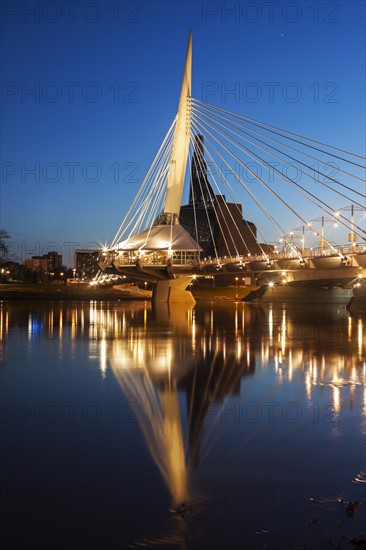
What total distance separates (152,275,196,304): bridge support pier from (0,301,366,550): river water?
4964 cm

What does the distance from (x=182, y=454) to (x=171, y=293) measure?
5953 cm

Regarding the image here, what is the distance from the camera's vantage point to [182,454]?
8.48m

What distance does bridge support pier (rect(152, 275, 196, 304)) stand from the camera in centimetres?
6788

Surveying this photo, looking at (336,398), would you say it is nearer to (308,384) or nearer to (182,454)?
(308,384)

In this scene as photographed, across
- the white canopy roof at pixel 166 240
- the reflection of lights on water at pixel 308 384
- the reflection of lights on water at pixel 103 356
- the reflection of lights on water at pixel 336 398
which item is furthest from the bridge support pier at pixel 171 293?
the reflection of lights on water at pixel 336 398

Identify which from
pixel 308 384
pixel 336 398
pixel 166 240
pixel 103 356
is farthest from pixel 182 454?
pixel 166 240

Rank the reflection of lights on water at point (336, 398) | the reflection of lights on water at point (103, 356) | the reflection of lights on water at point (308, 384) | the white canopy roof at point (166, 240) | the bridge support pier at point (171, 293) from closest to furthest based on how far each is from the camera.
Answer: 1. the reflection of lights on water at point (336, 398)
2. the reflection of lights on water at point (308, 384)
3. the reflection of lights on water at point (103, 356)
4. the white canopy roof at point (166, 240)
5. the bridge support pier at point (171, 293)

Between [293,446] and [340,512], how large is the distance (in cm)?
253

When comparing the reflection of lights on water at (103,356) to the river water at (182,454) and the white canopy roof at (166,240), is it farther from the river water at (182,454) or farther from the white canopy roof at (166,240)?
the white canopy roof at (166,240)

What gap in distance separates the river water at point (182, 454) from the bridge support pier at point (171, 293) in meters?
49.6

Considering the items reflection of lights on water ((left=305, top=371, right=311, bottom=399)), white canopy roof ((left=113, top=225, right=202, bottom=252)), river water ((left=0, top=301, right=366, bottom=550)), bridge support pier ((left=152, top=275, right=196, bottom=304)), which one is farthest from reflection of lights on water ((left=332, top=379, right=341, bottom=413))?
bridge support pier ((left=152, top=275, right=196, bottom=304))

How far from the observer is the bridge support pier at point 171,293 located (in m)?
67.9

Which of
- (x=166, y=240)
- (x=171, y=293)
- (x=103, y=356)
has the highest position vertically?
(x=166, y=240)

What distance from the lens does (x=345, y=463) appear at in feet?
26.7
